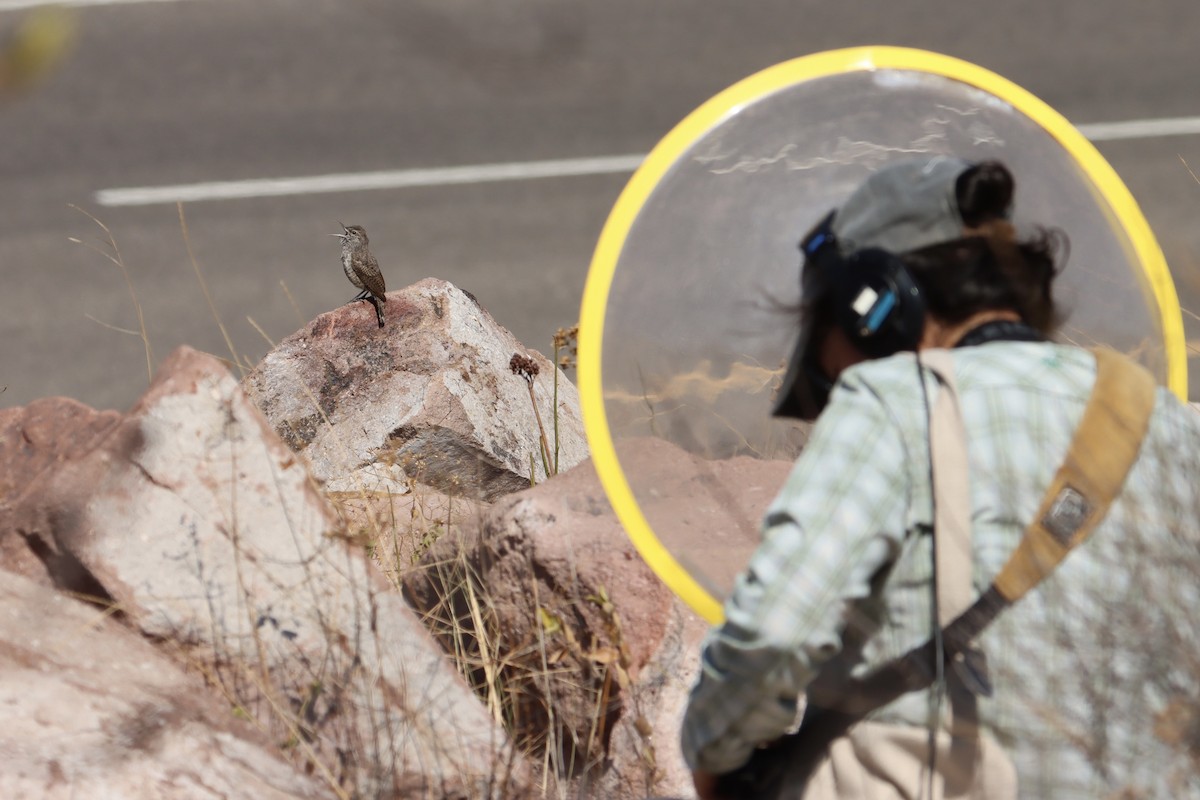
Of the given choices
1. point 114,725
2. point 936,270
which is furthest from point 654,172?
point 114,725

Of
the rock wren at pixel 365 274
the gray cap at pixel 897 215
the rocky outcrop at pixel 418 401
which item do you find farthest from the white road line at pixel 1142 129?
the gray cap at pixel 897 215

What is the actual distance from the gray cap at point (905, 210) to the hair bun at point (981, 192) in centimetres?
1

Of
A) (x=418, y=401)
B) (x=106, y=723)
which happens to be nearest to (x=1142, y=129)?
(x=418, y=401)

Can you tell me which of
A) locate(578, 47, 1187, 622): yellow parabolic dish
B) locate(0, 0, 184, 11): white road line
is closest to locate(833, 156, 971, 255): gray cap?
locate(578, 47, 1187, 622): yellow parabolic dish

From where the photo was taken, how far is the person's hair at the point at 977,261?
5.34 ft

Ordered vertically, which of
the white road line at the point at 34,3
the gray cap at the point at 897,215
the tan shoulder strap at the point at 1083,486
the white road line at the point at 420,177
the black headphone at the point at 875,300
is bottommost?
the white road line at the point at 420,177

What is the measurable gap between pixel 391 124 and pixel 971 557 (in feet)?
22.8

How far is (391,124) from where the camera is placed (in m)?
7.88

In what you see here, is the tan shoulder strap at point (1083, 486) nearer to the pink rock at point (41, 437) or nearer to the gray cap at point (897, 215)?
the gray cap at point (897, 215)

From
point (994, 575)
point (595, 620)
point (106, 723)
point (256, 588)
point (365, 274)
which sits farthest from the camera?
point (365, 274)

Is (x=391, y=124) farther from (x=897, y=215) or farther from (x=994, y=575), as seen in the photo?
(x=994, y=575)

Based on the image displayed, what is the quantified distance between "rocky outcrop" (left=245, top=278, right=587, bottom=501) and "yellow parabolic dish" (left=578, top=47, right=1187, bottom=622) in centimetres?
141

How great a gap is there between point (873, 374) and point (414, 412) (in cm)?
238

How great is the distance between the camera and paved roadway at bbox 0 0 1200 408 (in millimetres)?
6996
